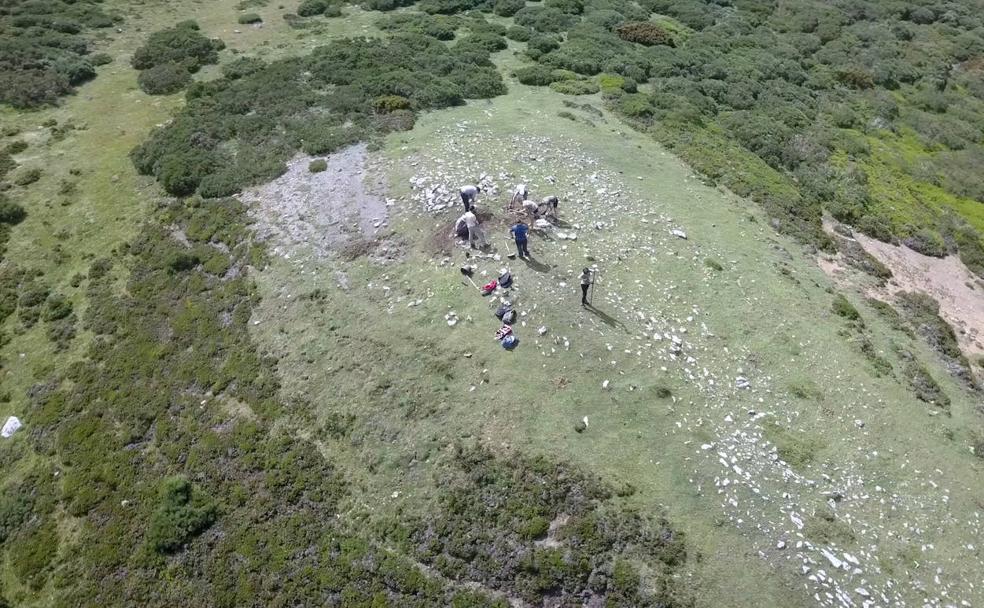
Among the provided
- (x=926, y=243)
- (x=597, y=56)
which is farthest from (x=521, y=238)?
(x=597, y=56)

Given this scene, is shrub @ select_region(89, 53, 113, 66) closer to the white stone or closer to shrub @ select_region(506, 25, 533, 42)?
shrub @ select_region(506, 25, 533, 42)

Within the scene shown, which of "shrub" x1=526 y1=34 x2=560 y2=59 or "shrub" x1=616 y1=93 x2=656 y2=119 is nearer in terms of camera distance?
"shrub" x1=616 y1=93 x2=656 y2=119

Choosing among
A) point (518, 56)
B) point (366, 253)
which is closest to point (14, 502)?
point (366, 253)

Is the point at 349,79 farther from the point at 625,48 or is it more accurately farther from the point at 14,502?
the point at 14,502

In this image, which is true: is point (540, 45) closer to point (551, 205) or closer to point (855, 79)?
point (551, 205)

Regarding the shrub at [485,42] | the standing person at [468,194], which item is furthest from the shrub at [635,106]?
the standing person at [468,194]

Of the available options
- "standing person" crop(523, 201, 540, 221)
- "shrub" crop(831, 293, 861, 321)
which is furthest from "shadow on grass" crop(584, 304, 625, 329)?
"shrub" crop(831, 293, 861, 321)

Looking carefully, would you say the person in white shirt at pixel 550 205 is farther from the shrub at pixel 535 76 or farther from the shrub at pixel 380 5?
the shrub at pixel 380 5
